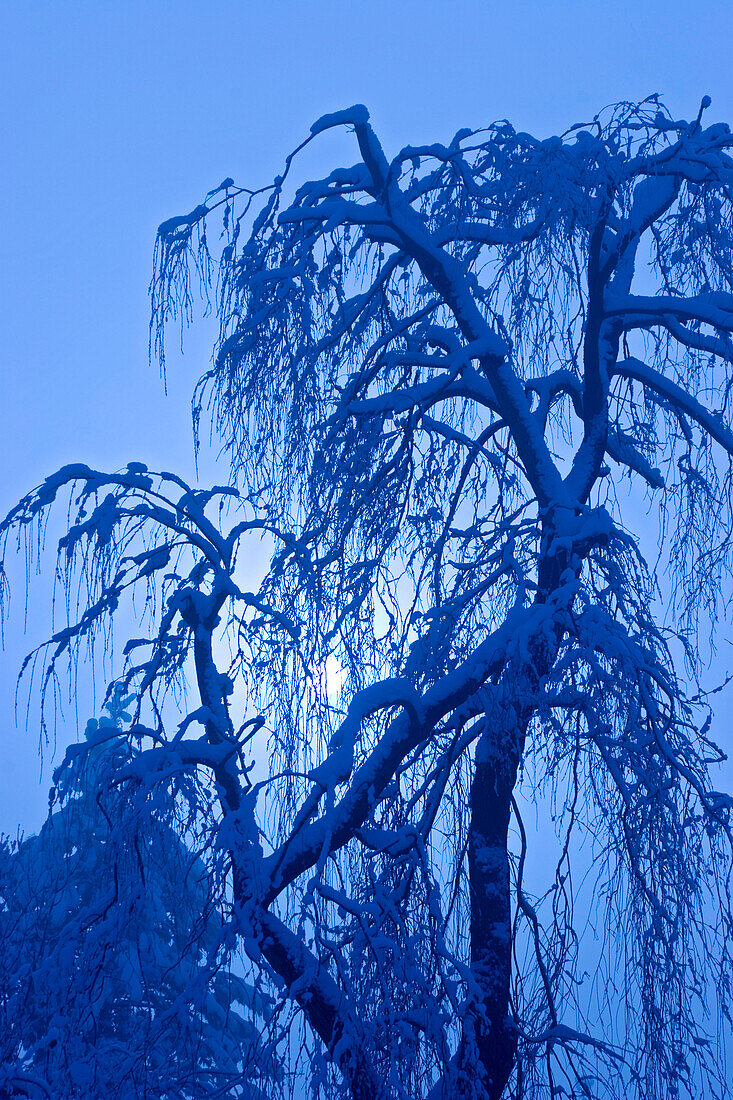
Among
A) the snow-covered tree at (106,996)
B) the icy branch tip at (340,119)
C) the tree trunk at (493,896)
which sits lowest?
the snow-covered tree at (106,996)

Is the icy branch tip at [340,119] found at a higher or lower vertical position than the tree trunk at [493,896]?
higher

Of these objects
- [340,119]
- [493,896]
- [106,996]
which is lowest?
[106,996]

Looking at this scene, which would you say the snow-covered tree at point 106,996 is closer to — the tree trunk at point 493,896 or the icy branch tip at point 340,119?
the tree trunk at point 493,896

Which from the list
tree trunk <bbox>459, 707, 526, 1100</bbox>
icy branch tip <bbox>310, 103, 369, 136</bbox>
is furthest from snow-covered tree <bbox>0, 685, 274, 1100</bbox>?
icy branch tip <bbox>310, 103, 369, 136</bbox>

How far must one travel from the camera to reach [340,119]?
511cm

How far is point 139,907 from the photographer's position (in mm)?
3959

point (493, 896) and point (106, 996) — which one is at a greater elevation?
point (493, 896)

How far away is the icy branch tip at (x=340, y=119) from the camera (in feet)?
16.8

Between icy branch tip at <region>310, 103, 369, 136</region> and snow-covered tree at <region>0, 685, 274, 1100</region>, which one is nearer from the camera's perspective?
snow-covered tree at <region>0, 685, 274, 1100</region>

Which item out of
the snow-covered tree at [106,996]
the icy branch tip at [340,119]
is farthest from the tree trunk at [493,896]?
the icy branch tip at [340,119]

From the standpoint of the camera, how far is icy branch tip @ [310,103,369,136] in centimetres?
511

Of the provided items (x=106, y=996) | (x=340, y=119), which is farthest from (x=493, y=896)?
(x=340, y=119)

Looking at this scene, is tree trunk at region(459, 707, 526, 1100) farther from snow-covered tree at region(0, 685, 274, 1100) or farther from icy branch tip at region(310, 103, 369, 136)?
icy branch tip at region(310, 103, 369, 136)

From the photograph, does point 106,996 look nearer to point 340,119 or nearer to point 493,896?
point 493,896
